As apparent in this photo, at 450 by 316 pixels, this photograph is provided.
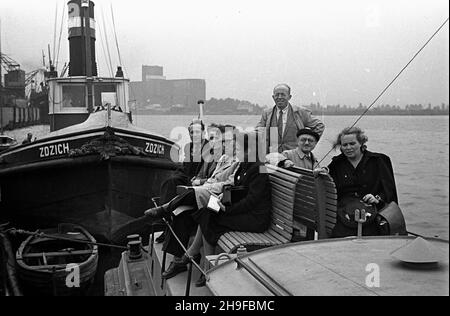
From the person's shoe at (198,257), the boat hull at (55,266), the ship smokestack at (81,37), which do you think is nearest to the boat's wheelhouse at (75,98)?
the ship smokestack at (81,37)

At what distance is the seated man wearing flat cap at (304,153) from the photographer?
4172mm

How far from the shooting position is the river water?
1.76 m

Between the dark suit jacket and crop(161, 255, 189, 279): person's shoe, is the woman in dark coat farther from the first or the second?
crop(161, 255, 189, 279): person's shoe

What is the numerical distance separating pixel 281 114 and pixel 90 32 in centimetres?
841

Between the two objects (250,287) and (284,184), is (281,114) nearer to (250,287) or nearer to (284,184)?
(284,184)

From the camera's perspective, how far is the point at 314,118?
4867 millimetres

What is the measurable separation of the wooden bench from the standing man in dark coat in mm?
1004

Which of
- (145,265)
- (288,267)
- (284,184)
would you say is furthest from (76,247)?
(288,267)

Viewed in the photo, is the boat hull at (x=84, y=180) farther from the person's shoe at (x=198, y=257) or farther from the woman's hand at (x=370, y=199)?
the woman's hand at (x=370, y=199)

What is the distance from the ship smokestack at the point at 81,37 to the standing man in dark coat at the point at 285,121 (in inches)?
307

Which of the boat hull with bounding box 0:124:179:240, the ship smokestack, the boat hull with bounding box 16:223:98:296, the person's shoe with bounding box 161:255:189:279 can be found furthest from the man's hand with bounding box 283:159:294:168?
the ship smokestack

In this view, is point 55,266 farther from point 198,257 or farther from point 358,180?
point 358,180

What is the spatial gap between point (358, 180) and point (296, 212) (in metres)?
0.52

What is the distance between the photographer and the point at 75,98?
10797 millimetres
